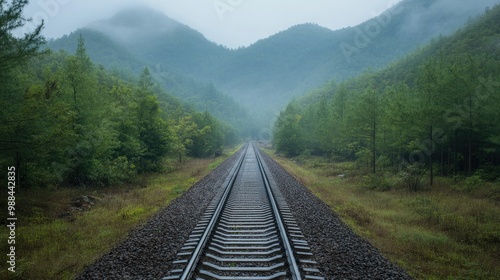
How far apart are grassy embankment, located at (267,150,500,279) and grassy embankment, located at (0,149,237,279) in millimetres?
7443

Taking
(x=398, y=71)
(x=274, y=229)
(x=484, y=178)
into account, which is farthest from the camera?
(x=398, y=71)

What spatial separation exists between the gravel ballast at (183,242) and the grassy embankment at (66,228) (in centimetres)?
54

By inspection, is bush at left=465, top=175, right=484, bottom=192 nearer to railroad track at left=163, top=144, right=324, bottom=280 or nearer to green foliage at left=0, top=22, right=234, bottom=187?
railroad track at left=163, top=144, right=324, bottom=280

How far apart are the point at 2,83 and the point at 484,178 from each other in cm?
2675

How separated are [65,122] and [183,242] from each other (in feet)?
25.5

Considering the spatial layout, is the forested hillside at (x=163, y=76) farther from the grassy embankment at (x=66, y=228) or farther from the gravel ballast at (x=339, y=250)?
the gravel ballast at (x=339, y=250)

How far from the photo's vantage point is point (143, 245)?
319 inches

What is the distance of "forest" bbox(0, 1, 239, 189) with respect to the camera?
963 centimetres

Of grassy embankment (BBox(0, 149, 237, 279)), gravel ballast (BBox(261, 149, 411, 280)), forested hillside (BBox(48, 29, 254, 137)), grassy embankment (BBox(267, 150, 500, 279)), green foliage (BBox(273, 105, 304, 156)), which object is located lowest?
grassy embankment (BBox(267, 150, 500, 279))

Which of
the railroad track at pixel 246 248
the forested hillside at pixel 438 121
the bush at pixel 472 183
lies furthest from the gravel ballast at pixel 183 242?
the forested hillside at pixel 438 121

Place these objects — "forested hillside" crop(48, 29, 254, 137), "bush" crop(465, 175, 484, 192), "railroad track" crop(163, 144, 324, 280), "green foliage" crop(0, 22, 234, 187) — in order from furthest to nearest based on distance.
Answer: "forested hillside" crop(48, 29, 254, 137)
"bush" crop(465, 175, 484, 192)
"green foliage" crop(0, 22, 234, 187)
"railroad track" crop(163, 144, 324, 280)

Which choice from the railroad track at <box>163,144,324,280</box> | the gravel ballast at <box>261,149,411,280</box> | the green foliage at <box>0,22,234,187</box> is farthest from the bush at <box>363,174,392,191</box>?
the green foliage at <box>0,22,234,187</box>

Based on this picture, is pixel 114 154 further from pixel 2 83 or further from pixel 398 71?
pixel 398 71

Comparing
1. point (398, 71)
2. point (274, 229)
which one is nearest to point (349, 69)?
point (398, 71)
